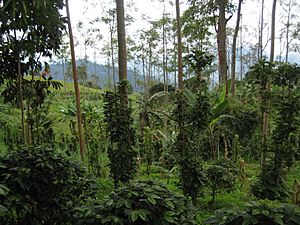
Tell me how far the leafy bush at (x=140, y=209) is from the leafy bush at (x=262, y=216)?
0.31 meters

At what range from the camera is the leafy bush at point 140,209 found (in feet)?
6.45

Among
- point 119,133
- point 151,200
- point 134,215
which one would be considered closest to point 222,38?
point 119,133

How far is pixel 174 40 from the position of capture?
17719 millimetres

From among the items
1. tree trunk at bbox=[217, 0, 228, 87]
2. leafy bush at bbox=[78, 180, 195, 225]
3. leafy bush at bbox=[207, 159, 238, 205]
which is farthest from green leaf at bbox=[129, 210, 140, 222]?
tree trunk at bbox=[217, 0, 228, 87]

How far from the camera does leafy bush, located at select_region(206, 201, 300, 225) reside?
1.72 meters

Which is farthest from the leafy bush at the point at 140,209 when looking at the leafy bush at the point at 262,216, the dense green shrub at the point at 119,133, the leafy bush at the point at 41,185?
the dense green shrub at the point at 119,133

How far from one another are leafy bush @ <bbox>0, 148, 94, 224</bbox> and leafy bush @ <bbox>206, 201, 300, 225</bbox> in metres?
1.48

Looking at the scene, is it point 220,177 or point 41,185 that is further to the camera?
point 220,177

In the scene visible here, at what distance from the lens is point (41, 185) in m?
2.77

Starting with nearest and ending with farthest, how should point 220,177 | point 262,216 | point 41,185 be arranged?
point 262,216
point 41,185
point 220,177

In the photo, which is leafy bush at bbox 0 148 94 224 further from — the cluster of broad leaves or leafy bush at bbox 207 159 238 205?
leafy bush at bbox 207 159 238 205

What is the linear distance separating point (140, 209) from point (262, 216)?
29.9 inches

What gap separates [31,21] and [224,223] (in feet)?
10.5

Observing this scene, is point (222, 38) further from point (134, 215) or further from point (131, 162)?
point (134, 215)
